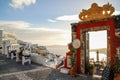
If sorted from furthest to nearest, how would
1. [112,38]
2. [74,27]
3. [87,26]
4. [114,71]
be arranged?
1. [74,27]
2. [87,26]
3. [112,38]
4. [114,71]

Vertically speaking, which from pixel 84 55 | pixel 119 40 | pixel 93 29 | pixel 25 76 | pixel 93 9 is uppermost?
pixel 93 9

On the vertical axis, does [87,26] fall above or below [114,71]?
above

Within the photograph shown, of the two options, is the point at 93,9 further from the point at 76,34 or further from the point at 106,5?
the point at 76,34

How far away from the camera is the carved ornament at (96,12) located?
9.27m

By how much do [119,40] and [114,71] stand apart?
5.26 ft

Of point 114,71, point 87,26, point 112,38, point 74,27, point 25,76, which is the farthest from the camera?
point 74,27

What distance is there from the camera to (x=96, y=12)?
32.0 feet

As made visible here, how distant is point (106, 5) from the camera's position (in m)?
9.33

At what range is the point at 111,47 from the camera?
353 inches

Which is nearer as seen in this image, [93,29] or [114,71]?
[114,71]

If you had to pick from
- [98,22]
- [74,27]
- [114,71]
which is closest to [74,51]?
[74,27]

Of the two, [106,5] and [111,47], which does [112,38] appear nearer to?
[111,47]

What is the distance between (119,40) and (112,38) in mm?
439

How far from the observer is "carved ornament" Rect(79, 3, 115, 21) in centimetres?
927
